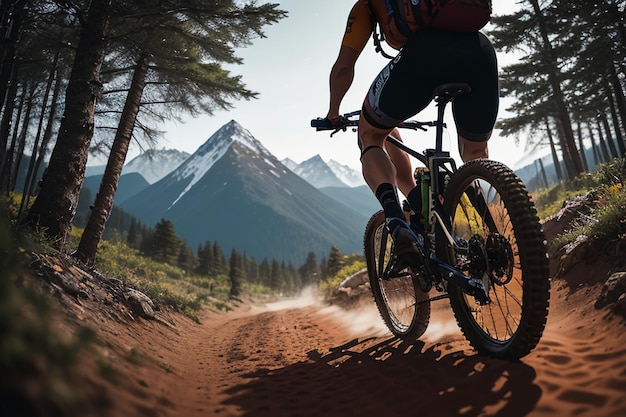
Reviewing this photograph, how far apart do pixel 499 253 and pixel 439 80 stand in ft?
4.13

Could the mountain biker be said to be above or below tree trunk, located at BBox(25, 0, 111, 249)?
below

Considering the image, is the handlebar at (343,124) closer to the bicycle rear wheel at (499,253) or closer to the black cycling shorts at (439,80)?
the black cycling shorts at (439,80)

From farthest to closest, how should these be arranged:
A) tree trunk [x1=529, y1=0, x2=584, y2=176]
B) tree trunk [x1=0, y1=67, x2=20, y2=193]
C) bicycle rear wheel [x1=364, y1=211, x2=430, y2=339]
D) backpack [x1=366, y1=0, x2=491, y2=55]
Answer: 1. tree trunk [x1=529, y1=0, x2=584, y2=176]
2. tree trunk [x1=0, y1=67, x2=20, y2=193]
3. bicycle rear wheel [x1=364, y1=211, x2=430, y2=339]
4. backpack [x1=366, y1=0, x2=491, y2=55]

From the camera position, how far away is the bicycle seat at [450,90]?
8.05 feet

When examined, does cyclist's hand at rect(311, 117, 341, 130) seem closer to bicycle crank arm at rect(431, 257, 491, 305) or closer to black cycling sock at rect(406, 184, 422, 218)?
black cycling sock at rect(406, 184, 422, 218)

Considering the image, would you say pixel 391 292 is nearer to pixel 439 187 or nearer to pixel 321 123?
pixel 439 187

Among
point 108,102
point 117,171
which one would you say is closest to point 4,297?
point 117,171

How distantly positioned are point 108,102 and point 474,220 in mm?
10750

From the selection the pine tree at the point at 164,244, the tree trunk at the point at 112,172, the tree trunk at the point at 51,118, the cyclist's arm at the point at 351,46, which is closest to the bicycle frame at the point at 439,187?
the cyclist's arm at the point at 351,46

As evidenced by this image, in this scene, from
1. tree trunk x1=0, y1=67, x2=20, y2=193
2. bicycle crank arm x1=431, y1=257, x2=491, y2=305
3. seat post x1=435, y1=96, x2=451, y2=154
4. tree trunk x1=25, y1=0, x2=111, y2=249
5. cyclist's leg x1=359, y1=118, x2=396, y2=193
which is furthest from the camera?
tree trunk x1=0, y1=67, x2=20, y2=193

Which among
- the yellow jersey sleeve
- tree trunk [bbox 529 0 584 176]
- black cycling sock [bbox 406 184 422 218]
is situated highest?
tree trunk [bbox 529 0 584 176]

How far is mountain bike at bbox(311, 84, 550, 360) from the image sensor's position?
6.33 ft

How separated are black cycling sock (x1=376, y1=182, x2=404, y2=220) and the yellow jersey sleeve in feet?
3.78

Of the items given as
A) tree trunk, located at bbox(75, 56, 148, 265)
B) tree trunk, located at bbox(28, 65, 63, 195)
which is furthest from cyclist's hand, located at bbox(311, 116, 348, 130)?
tree trunk, located at bbox(28, 65, 63, 195)
